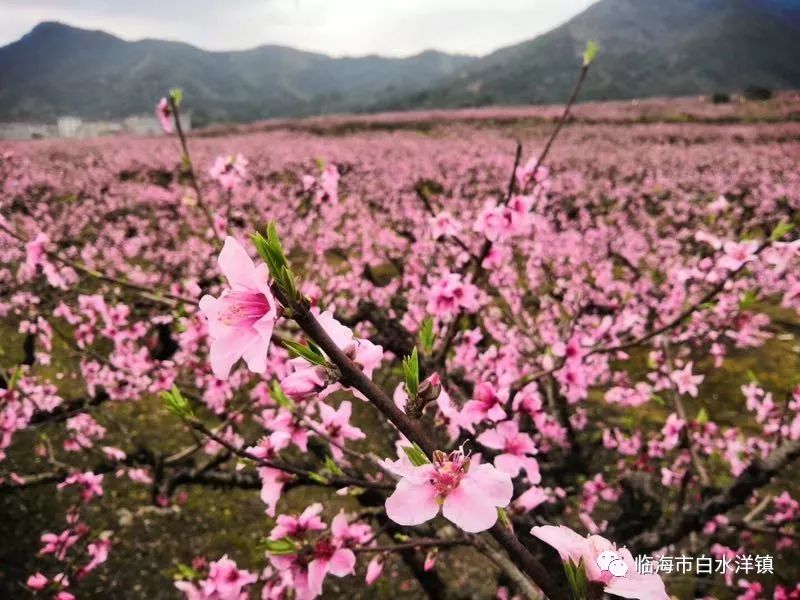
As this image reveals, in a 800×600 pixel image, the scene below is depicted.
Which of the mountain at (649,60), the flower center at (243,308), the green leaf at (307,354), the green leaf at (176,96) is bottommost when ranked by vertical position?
the green leaf at (307,354)

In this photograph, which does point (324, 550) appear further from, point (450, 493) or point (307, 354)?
point (307, 354)

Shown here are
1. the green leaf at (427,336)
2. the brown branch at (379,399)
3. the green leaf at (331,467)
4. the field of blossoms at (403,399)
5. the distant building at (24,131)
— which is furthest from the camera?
the distant building at (24,131)

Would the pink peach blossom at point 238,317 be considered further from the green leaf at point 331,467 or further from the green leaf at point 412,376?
the green leaf at point 331,467

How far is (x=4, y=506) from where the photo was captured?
5.04 m

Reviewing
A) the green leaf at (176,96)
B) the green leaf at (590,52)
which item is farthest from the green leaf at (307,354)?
the green leaf at (176,96)

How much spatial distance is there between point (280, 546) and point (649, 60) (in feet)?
466

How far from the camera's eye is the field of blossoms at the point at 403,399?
923 millimetres

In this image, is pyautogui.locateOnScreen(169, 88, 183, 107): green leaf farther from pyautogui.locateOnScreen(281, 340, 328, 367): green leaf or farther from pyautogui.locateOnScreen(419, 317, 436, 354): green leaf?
pyautogui.locateOnScreen(281, 340, 328, 367): green leaf

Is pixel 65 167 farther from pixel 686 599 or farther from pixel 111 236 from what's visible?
pixel 686 599

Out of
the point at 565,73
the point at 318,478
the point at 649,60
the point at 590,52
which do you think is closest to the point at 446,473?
the point at 318,478

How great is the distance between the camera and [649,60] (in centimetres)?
11588

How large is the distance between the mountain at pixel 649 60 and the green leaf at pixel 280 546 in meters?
91.4

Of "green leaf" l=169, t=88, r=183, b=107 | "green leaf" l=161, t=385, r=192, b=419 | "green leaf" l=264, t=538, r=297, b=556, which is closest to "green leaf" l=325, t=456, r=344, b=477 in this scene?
"green leaf" l=264, t=538, r=297, b=556

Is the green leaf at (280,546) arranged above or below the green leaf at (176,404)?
below
